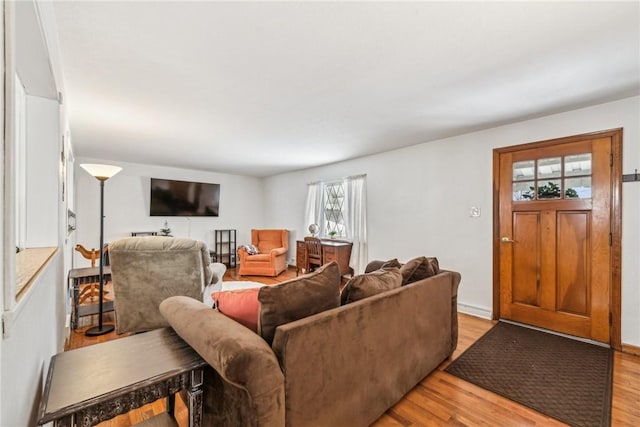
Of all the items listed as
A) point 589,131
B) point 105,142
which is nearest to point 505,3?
point 589,131

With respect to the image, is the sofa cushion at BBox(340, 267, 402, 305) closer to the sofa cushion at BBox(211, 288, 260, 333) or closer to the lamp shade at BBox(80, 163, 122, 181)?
the sofa cushion at BBox(211, 288, 260, 333)

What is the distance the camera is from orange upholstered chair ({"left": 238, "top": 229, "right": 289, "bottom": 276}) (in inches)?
217

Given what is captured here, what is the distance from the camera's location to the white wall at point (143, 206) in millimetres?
5125

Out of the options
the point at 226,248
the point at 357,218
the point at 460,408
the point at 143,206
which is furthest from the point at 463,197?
the point at 143,206

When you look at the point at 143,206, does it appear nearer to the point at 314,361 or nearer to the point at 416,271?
the point at 416,271

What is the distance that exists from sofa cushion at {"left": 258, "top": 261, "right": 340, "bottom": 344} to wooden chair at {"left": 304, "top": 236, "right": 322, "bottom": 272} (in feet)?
11.3

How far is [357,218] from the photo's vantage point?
494cm

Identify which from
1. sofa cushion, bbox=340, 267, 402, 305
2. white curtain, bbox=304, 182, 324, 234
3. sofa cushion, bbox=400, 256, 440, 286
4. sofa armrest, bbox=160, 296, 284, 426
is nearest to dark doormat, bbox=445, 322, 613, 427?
sofa cushion, bbox=400, 256, 440, 286

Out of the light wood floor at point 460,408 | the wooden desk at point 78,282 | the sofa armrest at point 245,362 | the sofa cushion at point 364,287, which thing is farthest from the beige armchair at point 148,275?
the sofa cushion at point 364,287

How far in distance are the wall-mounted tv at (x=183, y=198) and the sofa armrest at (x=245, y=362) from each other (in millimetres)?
5318

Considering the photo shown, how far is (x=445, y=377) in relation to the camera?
213cm

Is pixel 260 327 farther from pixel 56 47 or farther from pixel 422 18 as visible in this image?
pixel 56 47

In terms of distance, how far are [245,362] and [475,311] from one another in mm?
3263

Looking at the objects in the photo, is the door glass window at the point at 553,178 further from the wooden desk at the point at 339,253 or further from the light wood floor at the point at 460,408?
the wooden desk at the point at 339,253
